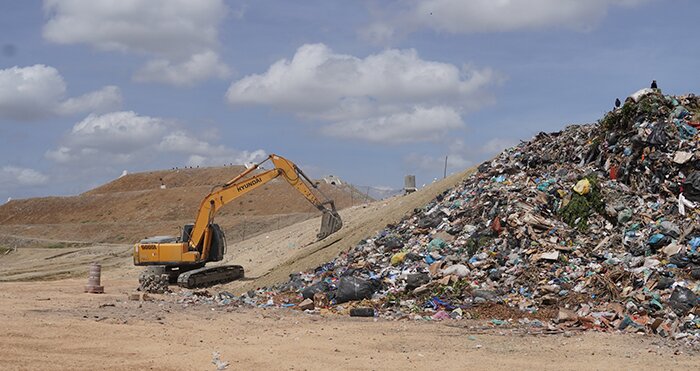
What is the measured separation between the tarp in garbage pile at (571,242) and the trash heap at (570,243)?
1.0 inches

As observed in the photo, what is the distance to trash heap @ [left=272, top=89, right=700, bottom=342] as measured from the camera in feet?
39.1

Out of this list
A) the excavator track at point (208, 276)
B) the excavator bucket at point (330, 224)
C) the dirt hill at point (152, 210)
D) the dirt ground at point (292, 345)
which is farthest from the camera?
the dirt hill at point (152, 210)

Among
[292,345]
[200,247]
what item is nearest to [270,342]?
[292,345]

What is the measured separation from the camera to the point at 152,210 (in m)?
54.1

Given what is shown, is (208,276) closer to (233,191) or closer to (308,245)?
(233,191)

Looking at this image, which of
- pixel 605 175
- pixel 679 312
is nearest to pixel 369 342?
pixel 679 312

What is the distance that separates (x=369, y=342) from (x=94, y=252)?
28.7 meters

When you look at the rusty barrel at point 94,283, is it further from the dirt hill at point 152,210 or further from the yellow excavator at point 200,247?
the dirt hill at point 152,210

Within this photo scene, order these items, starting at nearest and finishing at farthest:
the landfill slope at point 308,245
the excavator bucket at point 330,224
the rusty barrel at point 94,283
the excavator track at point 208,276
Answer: the rusty barrel at point 94,283
the excavator track at point 208,276
the landfill slope at point 308,245
the excavator bucket at point 330,224

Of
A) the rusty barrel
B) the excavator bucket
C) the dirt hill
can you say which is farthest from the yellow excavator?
the dirt hill

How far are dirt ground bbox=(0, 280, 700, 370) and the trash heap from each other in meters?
1.17

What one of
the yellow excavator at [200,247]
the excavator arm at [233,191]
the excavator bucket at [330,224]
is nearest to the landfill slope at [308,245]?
the excavator bucket at [330,224]

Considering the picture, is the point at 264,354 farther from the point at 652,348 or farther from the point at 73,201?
the point at 73,201

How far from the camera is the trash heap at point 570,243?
11.9m
